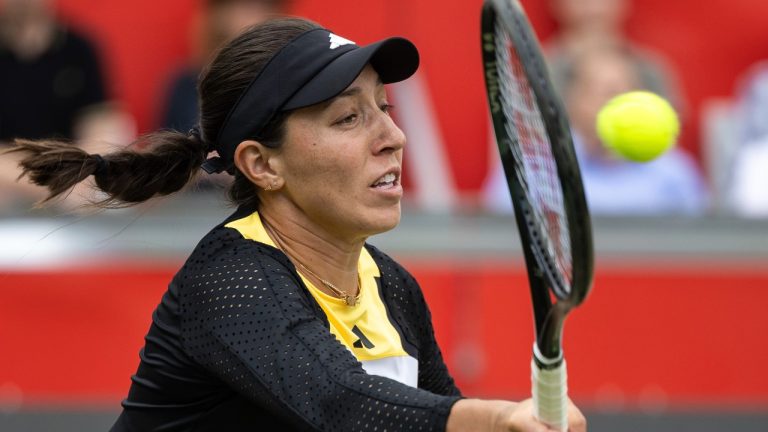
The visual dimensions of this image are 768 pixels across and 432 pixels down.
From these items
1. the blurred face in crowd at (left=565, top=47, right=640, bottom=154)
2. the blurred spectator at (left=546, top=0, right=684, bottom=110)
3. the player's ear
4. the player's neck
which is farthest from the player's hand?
the blurred spectator at (left=546, top=0, right=684, bottom=110)

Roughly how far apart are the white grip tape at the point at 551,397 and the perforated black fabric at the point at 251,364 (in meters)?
0.14

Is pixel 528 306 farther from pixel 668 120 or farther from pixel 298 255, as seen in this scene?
pixel 298 255

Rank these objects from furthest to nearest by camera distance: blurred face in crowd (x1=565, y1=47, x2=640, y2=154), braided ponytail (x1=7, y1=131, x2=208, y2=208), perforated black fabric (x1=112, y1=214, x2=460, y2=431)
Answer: blurred face in crowd (x1=565, y1=47, x2=640, y2=154), braided ponytail (x1=7, y1=131, x2=208, y2=208), perforated black fabric (x1=112, y1=214, x2=460, y2=431)

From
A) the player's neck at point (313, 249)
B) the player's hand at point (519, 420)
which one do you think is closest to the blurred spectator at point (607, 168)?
the player's neck at point (313, 249)

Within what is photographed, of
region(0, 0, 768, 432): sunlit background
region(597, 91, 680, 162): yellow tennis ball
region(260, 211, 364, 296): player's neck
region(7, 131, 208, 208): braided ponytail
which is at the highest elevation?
region(7, 131, 208, 208): braided ponytail

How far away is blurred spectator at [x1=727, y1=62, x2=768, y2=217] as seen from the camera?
18.3ft

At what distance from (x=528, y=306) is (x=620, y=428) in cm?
61

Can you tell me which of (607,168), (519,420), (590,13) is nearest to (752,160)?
(607,168)

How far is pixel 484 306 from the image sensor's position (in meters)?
4.98

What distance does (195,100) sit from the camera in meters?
5.55

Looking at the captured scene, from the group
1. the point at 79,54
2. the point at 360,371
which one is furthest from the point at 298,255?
the point at 79,54

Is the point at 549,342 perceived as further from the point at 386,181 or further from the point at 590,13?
the point at 590,13

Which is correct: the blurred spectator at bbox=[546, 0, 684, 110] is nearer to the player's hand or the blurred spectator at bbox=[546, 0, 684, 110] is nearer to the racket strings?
the racket strings

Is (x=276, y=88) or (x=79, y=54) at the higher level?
(x=276, y=88)
